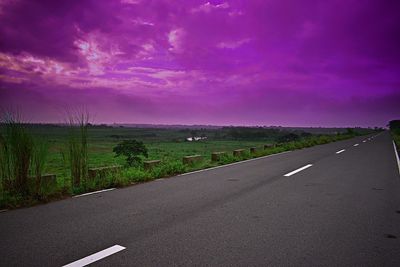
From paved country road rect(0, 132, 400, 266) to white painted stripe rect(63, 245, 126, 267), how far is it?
0.01 m

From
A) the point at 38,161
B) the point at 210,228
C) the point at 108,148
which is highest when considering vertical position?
the point at 38,161

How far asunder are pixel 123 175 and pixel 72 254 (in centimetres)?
467

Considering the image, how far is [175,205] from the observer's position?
504cm

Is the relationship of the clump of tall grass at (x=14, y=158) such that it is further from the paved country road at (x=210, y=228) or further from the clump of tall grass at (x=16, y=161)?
the paved country road at (x=210, y=228)

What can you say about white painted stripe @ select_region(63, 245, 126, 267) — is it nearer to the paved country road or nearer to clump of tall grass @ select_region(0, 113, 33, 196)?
the paved country road

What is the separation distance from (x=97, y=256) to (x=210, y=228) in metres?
1.60

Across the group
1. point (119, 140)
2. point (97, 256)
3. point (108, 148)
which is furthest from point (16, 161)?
point (119, 140)

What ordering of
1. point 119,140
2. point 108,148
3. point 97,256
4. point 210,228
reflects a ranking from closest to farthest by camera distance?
point 97,256 < point 210,228 < point 108,148 < point 119,140

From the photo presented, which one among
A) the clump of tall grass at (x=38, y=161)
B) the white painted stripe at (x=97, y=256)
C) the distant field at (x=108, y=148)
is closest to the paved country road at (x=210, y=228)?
the white painted stripe at (x=97, y=256)

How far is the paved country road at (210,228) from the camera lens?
293 cm

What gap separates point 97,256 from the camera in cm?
294

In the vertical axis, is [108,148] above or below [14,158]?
below

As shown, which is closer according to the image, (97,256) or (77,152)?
(97,256)

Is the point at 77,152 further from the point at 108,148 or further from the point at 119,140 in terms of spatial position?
the point at 119,140
